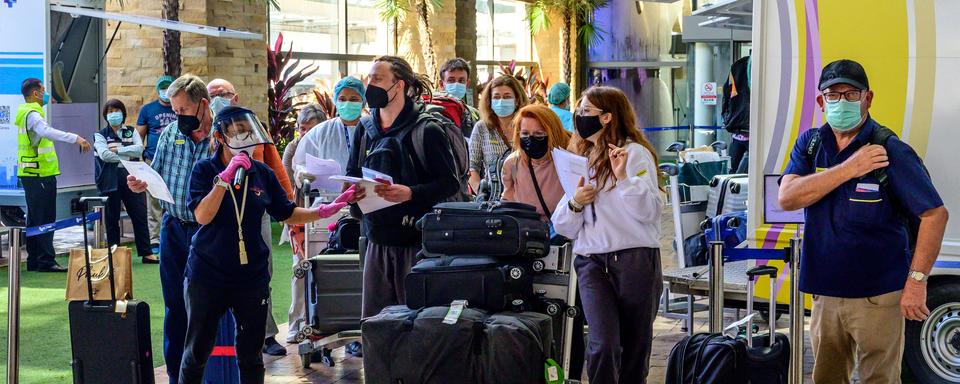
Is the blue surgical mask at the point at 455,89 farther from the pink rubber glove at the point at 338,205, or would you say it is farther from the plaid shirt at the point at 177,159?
the pink rubber glove at the point at 338,205

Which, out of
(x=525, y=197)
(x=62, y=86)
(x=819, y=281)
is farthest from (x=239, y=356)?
(x=62, y=86)

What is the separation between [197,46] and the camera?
15023 mm

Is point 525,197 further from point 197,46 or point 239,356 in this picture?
point 197,46

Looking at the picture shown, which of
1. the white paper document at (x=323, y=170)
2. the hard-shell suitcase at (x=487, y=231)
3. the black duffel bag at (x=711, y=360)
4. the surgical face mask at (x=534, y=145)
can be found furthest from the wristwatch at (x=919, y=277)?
the white paper document at (x=323, y=170)

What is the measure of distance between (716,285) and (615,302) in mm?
576

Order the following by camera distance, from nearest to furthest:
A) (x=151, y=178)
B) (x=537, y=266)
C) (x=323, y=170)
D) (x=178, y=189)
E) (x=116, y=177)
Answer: (x=537, y=266) → (x=151, y=178) → (x=178, y=189) → (x=323, y=170) → (x=116, y=177)

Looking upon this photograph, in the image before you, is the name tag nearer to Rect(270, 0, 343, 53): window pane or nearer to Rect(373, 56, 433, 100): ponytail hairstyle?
Rect(373, 56, 433, 100): ponytail hairstyle

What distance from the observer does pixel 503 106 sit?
8.59m

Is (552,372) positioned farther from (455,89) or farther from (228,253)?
(455,89)

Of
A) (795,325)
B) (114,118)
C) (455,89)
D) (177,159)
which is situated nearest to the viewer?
(795,325)

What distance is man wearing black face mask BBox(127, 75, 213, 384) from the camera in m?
6.09

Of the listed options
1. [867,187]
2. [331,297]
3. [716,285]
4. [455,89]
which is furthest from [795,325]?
[455,89]

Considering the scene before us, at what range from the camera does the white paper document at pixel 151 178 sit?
598 centimetres

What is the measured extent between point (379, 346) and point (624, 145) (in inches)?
56.1
